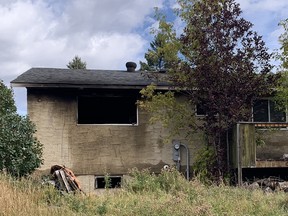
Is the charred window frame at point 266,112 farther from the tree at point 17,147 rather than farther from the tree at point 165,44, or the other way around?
the tree at point 17,147

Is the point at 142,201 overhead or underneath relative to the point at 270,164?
underneath

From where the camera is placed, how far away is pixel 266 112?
52.9 feet

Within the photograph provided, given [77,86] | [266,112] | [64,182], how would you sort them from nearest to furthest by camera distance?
[64,182], [77,86], [266,112]

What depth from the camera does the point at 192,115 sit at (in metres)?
14.9

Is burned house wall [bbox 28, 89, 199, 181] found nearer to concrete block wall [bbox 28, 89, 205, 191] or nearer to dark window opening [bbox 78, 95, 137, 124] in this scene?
concrete block wall [bbox 28, 89, 205, 191]

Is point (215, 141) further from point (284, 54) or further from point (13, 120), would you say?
point (13, 120)

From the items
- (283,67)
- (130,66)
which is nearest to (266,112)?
(283,67)

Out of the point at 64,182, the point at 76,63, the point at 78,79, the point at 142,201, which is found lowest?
the point at 142,201

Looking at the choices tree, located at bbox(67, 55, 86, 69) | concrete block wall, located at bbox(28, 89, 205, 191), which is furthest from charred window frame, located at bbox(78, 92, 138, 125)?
tree, located at bbox(67, 55, 86, 69)

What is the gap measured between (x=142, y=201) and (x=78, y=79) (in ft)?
25.1

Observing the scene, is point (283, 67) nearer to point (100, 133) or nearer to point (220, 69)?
point (220, 69)

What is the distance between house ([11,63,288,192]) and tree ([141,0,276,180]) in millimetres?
1095

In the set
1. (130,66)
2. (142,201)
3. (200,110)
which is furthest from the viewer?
(130,66)

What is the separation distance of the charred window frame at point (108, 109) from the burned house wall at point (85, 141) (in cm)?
49
